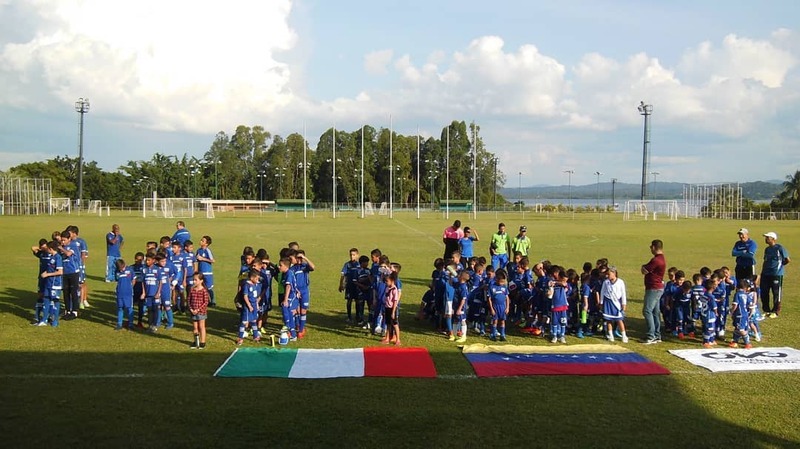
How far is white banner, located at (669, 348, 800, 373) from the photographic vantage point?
9812 mm

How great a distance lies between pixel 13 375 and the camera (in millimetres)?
9086

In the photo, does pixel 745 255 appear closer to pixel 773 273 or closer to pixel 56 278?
pixel 773 273

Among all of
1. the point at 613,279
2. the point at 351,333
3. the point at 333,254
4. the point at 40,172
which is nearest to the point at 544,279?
the point at 613,279

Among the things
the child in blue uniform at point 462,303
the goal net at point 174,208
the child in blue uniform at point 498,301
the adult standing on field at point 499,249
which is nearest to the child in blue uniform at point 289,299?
the child in blue uniform at point 462,303

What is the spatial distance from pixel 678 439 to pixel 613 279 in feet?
15.5

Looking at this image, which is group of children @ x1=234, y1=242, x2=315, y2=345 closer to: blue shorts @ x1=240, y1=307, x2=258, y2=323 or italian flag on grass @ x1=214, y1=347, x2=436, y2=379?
blue shorts @ x1=240, y1=307, x2=258, y2=323

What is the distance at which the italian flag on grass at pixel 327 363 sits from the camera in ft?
30.5

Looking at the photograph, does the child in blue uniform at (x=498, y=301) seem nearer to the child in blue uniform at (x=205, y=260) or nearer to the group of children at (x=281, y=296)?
the group of children at (x=281, y=296)

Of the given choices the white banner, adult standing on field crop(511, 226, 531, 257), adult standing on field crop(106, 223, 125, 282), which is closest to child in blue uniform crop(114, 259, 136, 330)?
adult standing on field crop(106, 223, 125, 282)

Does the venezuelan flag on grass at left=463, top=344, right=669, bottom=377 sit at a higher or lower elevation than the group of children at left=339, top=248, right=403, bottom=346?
lower

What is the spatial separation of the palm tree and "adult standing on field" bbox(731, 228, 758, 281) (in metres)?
80.9

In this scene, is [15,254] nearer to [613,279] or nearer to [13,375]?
[13,375]

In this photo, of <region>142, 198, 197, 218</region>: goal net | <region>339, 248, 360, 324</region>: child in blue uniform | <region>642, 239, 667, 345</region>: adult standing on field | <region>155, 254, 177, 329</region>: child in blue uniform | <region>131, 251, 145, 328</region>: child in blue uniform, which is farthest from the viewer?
<region>142, 198, 197, 218</region>: goal net

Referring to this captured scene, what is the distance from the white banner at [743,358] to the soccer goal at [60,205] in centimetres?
8000
